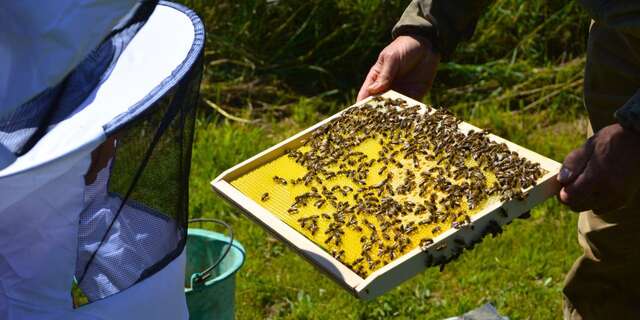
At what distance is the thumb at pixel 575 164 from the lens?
2.11m

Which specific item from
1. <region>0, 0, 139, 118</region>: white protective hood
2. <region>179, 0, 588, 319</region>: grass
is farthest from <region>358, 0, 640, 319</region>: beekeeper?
<region>0, 0, 139, 118</region>: white protective hood

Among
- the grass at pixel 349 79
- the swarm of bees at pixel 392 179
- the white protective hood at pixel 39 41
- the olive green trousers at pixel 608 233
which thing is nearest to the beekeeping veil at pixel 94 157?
the white protective hood at pixel 39 41

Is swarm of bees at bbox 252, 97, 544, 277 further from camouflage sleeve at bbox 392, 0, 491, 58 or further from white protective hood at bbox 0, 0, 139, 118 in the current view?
white protective hood at bbox 0, 0, 139, 118

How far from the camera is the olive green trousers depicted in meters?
2.57

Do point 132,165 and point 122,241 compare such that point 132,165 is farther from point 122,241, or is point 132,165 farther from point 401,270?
point 401,270

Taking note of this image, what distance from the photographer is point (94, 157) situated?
171cm

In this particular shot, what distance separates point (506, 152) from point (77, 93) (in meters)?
1.13

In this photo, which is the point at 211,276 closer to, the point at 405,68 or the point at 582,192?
the point at 405,68

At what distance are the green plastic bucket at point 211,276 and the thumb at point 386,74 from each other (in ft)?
2.20

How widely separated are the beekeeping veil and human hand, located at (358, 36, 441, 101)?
2.95 feet

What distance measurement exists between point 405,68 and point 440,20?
18cm

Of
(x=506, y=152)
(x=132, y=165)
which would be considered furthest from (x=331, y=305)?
(x=132, y=165)

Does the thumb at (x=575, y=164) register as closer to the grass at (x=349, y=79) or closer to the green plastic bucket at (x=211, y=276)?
the green plastic bucket at (x=211, y=276)

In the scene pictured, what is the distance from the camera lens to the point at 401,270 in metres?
1.99
